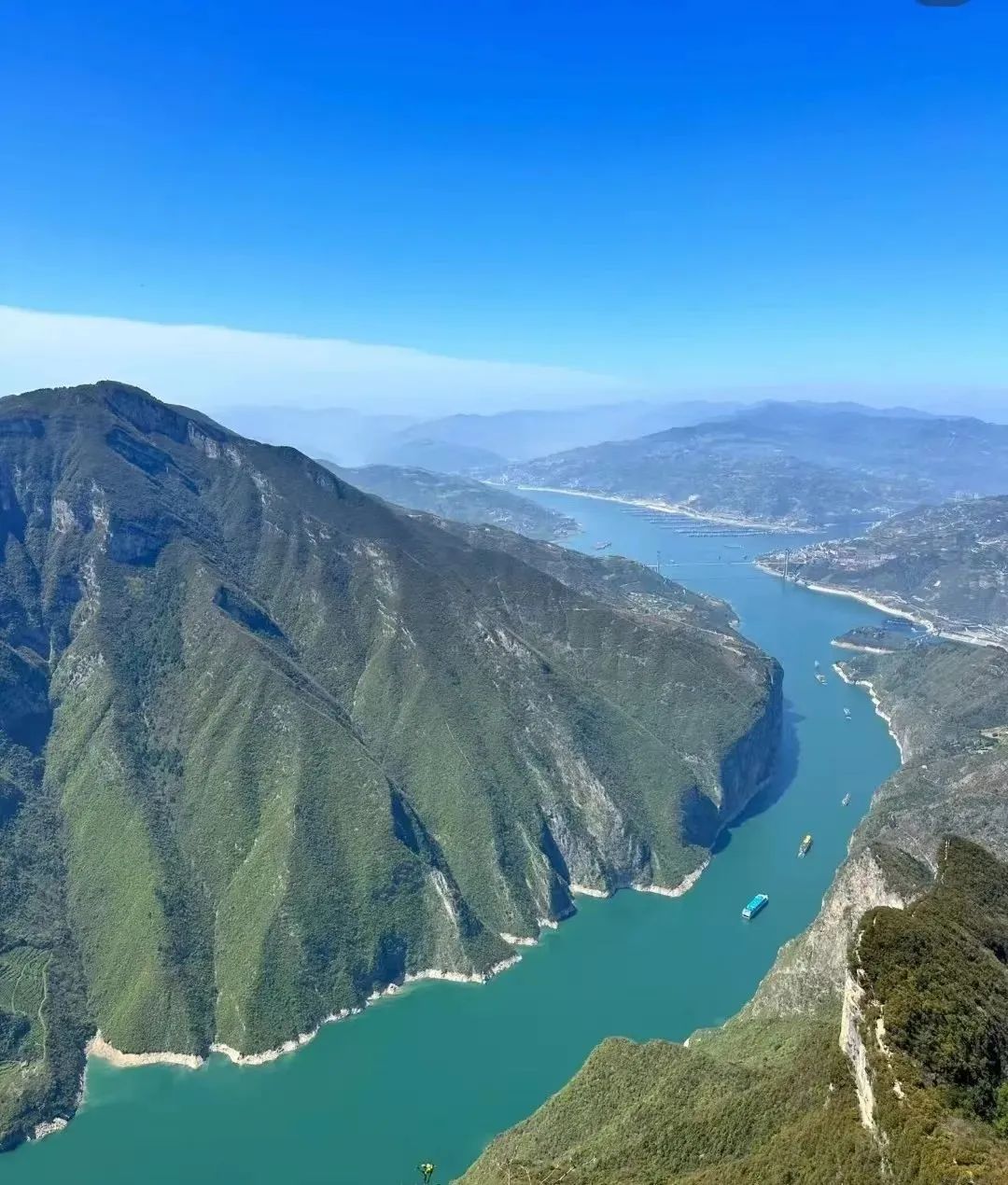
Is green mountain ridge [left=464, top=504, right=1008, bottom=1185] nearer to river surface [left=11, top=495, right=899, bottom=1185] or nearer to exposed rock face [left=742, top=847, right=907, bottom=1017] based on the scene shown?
exposed rock face [left=742, top=847, right=907, bottom=1017]

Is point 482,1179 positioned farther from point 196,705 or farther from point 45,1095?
point 196,705

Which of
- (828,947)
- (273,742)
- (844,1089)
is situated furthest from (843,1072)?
(273,742)

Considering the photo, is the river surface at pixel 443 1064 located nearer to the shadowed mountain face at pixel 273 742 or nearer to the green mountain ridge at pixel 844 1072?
the shadowed mountain face at pixel 273 742

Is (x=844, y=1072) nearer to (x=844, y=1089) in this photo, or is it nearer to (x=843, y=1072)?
(x=843, y=1072)

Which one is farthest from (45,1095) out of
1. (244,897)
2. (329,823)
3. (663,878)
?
(663,878)

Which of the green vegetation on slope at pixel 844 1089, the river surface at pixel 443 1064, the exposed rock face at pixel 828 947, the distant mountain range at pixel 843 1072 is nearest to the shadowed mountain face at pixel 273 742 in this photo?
the river surface at pixel 443 1064

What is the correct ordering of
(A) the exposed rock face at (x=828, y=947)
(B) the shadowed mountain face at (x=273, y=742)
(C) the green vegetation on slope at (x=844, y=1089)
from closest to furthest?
(C) the green vegetation on slope at (x=844, y=1089) → (A) the exposed rock face at (x=828, y=947) → (B) the shadowed mountain face at (x=273, y=742)
